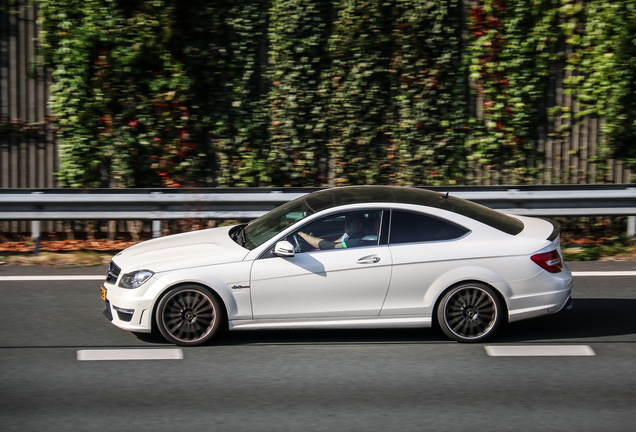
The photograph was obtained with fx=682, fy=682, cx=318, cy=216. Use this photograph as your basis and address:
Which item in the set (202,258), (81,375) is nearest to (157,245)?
(202,258)

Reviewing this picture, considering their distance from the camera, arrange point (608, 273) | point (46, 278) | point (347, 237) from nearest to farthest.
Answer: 1. point (347, 237)
2. point (46, 278)
3. point (608, 273)

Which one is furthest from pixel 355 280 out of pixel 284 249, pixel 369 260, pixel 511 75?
pixel 511 75

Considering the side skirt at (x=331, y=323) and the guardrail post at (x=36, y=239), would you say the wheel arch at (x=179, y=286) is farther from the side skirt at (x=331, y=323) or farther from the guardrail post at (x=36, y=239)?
the guardrail post at (x=36, y=239)

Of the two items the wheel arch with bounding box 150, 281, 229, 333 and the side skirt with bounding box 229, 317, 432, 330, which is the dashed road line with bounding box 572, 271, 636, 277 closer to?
the side skirt with bounding box 229, 317, 432, 330

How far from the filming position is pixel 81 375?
17.7ft

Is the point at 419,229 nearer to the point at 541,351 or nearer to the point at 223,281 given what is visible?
the point at 541,351

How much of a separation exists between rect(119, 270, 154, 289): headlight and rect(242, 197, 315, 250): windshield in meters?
0.89

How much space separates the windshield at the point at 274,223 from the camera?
20.2 ft

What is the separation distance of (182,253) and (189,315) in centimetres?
57

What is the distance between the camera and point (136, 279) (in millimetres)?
5918

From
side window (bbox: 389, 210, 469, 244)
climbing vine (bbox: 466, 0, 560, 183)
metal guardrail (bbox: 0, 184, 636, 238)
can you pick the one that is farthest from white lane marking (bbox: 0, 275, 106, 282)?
climbing vine (bbox: 466, 0, 560, 183)

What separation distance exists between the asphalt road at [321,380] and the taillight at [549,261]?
2.25 feet

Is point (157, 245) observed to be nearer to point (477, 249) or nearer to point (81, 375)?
→ point (81, 375)

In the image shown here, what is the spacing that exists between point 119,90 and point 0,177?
2316 millimetres
